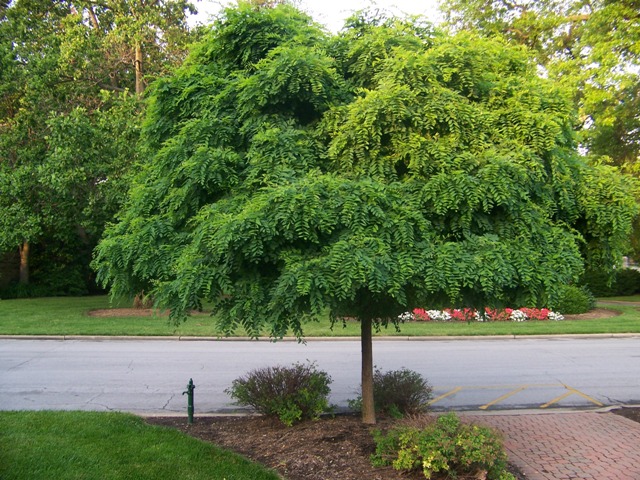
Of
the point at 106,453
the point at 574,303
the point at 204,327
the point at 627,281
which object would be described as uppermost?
the point at 627,281

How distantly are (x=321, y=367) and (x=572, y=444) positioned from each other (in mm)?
5978

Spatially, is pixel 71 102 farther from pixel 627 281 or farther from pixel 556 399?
pixel 627 281

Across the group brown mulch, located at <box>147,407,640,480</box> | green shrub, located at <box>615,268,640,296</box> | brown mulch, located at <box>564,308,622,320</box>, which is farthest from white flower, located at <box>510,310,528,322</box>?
green shrub, located at <box>615,268,640,296</box>

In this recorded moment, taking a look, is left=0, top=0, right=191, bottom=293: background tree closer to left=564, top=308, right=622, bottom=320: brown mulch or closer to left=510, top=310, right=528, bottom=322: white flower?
left=510, top=310, right=528, bottom=322: white flower

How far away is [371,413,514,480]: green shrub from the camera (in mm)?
4852

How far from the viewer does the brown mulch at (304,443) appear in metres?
5.25

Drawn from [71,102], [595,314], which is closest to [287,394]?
[71,102]

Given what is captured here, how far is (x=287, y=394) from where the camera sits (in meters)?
6.68

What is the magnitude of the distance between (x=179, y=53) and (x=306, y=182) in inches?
668

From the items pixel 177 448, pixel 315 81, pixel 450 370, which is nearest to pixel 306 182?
pixel 315 81

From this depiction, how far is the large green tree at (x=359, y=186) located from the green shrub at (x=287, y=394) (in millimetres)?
1577

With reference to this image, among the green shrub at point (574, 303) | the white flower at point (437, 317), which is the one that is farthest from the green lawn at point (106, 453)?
the green shrub at point (574, 303)

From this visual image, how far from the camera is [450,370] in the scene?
1145cm

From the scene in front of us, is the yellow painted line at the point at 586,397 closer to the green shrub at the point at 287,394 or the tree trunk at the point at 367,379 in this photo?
the tree trunk at the point at 367,379
